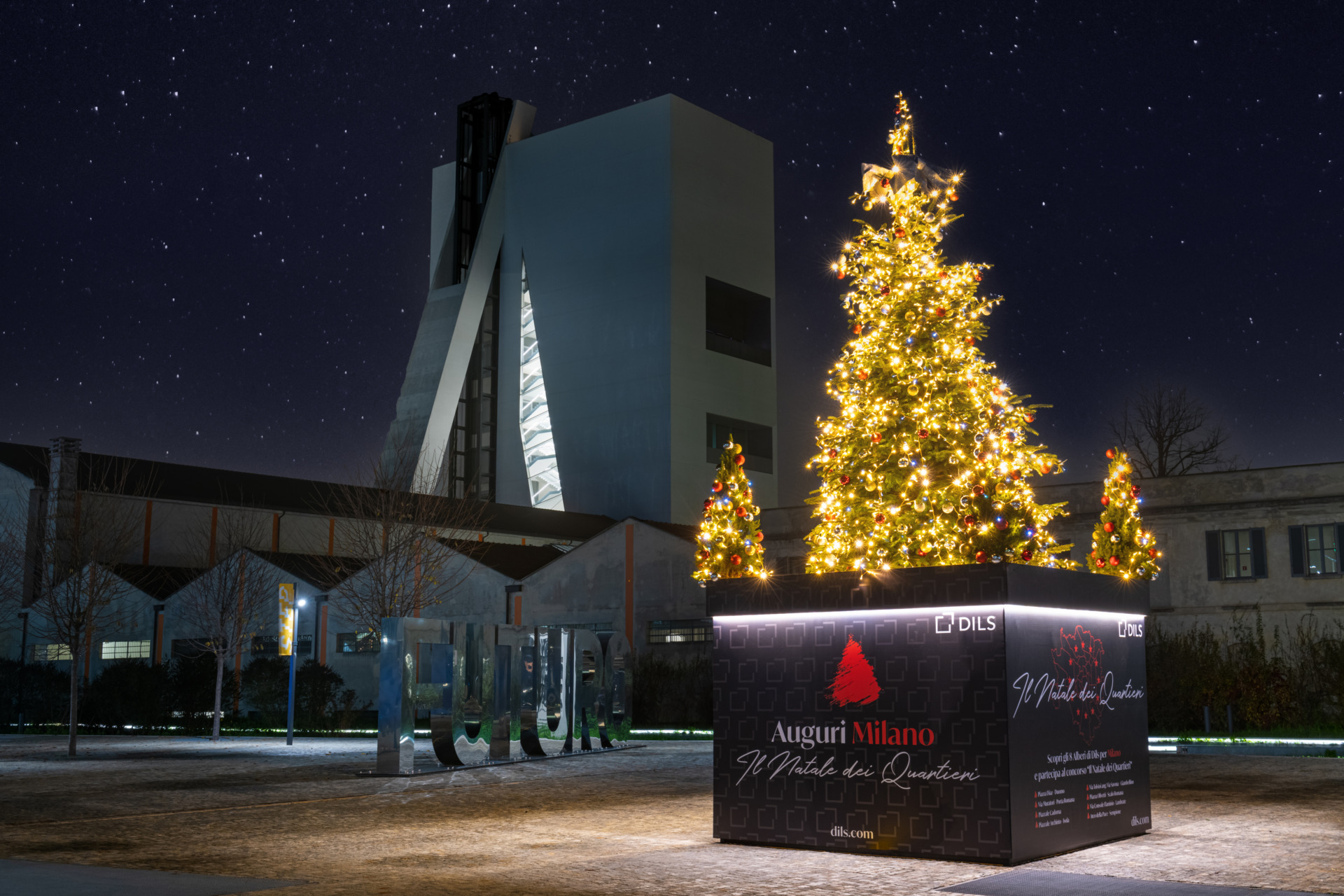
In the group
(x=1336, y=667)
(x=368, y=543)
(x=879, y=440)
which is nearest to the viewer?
(x=879, y=440)

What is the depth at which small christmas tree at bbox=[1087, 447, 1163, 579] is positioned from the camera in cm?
1326

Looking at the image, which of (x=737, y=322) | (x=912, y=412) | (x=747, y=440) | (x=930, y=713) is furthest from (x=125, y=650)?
(x=930, y=713)

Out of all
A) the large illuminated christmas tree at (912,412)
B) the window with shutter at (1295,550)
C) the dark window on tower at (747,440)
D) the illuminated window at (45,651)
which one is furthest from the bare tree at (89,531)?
the window with shutter at (1295,550)

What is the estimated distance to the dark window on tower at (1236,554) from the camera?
36938mm

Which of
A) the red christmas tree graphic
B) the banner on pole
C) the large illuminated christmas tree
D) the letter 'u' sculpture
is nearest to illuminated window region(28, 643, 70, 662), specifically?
the banner on pole

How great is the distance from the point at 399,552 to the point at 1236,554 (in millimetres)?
26584

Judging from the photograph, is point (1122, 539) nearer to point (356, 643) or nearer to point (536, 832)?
point (536, 832)

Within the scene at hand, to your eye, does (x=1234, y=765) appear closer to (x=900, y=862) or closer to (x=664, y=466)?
(x=900, y=862)

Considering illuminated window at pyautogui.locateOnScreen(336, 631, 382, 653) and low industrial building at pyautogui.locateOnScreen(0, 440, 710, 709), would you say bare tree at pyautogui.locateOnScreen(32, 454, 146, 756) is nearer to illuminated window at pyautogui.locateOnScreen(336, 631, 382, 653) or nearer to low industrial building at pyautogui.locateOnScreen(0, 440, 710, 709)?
low industrial building at pyautogui.locateOnScreen(0, 440, 710, 709)

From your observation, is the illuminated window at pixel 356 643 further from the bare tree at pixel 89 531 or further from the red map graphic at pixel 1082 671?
the red map graphic at pixel 1082 671

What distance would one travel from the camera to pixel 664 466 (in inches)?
2498

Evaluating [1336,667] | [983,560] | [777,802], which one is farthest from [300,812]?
[1336,667]

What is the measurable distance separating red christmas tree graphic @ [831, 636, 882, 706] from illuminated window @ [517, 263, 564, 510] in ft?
187

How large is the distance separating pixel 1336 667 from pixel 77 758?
1126 inches
